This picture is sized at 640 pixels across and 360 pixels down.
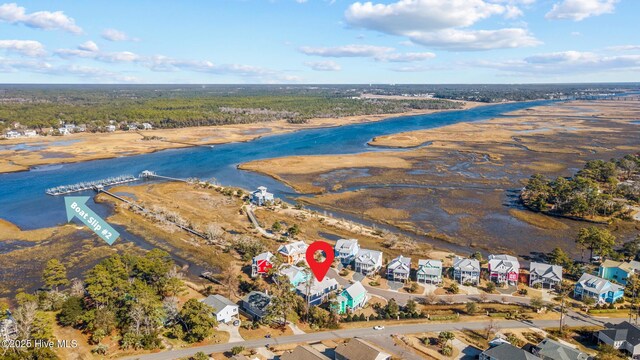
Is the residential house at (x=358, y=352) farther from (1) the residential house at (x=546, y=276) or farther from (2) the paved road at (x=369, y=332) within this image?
(1) the residential house at (x=546, y=276)

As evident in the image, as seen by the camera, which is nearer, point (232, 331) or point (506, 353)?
point (506, 353)

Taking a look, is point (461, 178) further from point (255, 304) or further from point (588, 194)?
point (255, 304)

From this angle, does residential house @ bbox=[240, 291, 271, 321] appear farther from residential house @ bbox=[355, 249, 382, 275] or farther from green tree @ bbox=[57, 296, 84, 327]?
green tree @ bbox=[57, 296, 84, 327]

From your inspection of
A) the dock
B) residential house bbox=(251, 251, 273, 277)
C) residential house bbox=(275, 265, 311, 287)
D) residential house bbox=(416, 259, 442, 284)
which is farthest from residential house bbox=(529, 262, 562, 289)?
the dock

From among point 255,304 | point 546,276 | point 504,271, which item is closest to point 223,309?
point 255,304

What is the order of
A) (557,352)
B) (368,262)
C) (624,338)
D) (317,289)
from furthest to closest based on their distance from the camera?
(368,262)
(317,289)
(624,338)
(557,352)

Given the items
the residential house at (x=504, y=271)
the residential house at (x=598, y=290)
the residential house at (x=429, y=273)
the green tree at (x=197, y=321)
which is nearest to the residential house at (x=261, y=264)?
the green tree at (x=197, y=321)

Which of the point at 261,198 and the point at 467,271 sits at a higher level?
the point at 261,198

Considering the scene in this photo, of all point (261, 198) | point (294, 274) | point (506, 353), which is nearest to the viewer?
point (506, 353)
